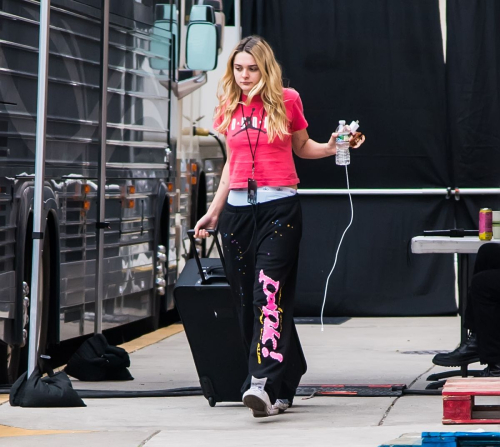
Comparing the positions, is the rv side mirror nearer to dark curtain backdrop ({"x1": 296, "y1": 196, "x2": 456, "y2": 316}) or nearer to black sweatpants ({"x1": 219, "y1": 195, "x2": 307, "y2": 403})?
dark curtain backdrop ({"x1": 296, "y1": 196, "x2": 456, "y2": 316})

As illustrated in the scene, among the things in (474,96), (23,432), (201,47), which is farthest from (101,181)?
(474,96)

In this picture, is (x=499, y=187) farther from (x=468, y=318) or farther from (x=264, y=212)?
(x=264, y=212)

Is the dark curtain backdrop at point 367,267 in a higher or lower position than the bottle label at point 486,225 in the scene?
lower

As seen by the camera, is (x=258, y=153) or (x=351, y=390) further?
(x=351, y=390)

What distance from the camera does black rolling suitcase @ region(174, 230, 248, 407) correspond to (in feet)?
19.7

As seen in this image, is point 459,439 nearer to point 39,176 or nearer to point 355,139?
point 355,139

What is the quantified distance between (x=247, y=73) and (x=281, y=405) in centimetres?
160

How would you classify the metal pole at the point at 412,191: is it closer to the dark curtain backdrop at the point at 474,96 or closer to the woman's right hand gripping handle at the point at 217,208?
the dark curtain backdrop at the point at 474,96

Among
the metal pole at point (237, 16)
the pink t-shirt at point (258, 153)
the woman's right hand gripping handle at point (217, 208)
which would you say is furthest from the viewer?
the metal pole at point (237, 16)

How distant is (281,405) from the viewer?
589cm

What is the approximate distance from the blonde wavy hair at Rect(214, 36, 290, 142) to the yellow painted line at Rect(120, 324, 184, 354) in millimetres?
3488

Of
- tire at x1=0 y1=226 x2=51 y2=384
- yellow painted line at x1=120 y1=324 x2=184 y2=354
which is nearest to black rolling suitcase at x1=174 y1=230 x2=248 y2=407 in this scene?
tire at x1=0 y1=226 x2=51 y2=384

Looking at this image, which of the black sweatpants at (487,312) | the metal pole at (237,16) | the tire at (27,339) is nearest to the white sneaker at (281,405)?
the black sweatpants at (487,312)

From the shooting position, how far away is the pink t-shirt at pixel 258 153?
574cm
